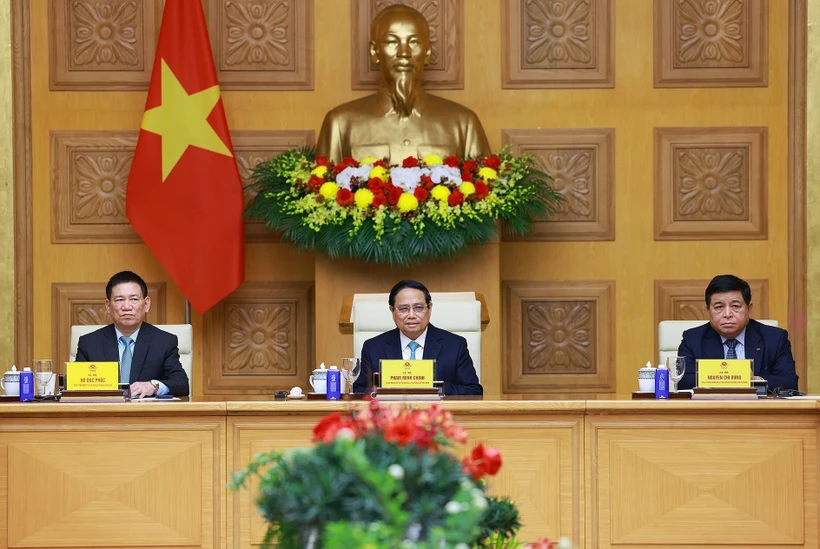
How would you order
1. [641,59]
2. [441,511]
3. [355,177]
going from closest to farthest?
[441,511]
[355,177]
[641,59]

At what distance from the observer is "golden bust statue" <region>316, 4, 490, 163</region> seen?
568 cm

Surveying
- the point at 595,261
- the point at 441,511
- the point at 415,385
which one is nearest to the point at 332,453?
the point at 441,511

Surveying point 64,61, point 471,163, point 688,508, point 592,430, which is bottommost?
point 688,508

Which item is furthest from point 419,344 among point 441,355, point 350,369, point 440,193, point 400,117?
point 400,117

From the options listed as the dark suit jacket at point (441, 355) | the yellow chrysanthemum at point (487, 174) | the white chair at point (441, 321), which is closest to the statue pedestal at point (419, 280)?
the yellow chrysanthemum at point (487, 174)

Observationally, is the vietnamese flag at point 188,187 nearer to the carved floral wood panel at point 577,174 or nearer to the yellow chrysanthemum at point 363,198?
the yellow chrysanthemum at point 363,198

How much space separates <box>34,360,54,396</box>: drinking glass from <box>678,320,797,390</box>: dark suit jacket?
2161 mm

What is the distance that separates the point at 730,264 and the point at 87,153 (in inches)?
130

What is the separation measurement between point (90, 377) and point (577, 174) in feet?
10.4

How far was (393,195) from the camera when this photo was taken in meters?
5.30

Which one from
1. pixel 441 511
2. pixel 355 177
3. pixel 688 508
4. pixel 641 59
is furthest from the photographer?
pixel 641 59

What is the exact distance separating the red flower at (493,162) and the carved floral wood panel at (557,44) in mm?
791

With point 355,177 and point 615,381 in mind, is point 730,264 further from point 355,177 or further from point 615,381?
point 355,177

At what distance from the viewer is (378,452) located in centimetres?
179
